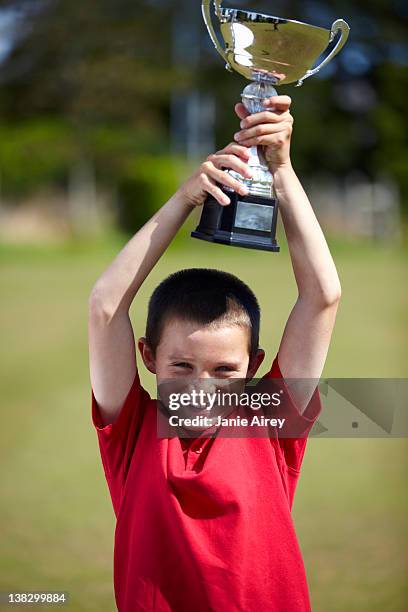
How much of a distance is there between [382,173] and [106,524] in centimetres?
2283

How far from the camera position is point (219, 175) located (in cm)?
151

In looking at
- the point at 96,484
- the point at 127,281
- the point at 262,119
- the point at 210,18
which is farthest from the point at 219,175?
the point at 96,484

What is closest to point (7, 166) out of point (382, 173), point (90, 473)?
point (382, 173)

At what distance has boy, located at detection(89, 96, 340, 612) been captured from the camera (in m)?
1.53

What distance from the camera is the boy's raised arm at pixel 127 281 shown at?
1519 mm

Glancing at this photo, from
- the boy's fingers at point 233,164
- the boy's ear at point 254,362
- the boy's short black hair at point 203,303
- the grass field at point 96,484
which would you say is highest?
the boy's fingers at point 233,164

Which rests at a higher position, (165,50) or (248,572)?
(165,50)

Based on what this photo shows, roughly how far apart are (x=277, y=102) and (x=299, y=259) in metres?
0.27

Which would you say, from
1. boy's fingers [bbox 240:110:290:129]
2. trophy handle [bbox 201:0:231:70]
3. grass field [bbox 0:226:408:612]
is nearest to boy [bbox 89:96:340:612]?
boy's fingers [bbox 240:110:290:129]

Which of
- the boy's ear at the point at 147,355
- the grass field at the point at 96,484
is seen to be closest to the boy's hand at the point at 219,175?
the boy's ear at the point at 147,355

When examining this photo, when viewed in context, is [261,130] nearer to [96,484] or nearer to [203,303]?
[203,303]

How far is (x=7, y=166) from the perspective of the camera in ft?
70.3

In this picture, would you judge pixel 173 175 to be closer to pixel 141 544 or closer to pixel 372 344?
pixel 372 344

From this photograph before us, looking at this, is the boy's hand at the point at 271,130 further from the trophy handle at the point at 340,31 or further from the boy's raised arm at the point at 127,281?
the trophy handle at the point at 340,31
